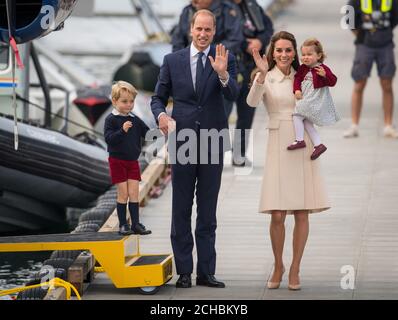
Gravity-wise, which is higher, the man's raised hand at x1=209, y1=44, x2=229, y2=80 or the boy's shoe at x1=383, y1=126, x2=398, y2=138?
the man's raised hand at x1=209, y1=44, x2=229, y2=80

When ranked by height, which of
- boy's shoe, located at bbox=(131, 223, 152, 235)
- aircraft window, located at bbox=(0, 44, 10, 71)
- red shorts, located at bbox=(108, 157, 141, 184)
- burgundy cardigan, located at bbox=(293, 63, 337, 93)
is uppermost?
burgundy cardigan, located at bbox=(293, 63, 337, 93)

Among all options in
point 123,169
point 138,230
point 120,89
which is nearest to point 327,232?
point 138,230

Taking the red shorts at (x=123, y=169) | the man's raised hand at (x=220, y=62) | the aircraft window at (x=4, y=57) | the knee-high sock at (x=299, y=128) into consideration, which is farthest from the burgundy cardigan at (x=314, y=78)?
the aircraft window at (x=4, y=57)

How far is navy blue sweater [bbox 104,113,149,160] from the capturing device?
32.7 feet

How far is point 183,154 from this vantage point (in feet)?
32.8

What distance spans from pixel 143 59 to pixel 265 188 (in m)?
13.5

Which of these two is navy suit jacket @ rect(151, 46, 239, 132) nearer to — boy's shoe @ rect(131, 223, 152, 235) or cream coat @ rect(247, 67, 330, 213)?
cream coat @ rect(247, 67, 330, 213)

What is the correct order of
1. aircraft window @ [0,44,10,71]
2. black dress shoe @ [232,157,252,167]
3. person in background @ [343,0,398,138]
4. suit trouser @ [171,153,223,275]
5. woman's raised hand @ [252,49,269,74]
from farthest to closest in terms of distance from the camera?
1. person in background @ [343,0,398,138]
2. black dress shoe @ [232,157,252,167]
3. aircraft window @ [0,44,10,71]
4. suit trouser @ [171,153,223,275]
5. woman's raised hand @ [252,49,269,74]

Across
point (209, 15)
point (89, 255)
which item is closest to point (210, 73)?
point (209, 15)

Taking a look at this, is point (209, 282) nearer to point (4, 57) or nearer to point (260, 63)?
point (260, 63)

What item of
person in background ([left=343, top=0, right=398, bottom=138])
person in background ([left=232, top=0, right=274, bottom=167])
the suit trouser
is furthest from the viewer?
person in background ([left=343, top=0, right=398, bottom=138])

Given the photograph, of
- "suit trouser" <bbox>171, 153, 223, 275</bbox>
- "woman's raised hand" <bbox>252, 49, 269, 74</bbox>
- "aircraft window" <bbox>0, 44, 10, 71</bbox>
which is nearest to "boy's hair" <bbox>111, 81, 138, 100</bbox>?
"suit trouser" <bbox>171, 153, 223, 275</bbox>

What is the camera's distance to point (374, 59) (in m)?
16.4

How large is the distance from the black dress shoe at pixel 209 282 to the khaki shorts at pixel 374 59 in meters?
6.64
